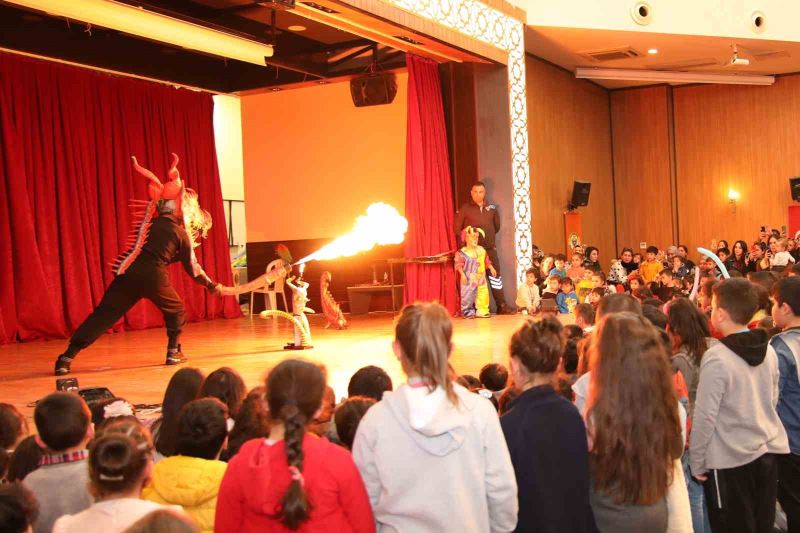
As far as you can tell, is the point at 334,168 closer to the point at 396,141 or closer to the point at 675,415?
the point at 396,141

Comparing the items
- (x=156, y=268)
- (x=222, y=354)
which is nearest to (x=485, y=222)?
(x=222, y=354)

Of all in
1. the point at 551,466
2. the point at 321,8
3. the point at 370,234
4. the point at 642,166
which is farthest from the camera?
the point at 642,166

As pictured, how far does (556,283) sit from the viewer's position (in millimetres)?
9844

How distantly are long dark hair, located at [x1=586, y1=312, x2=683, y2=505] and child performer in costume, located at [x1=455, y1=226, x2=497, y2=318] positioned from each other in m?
8.68

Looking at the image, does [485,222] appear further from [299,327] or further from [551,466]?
[551,466]

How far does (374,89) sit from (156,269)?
225 inches

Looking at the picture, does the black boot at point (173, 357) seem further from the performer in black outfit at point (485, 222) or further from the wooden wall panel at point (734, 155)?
the wooden wall panel at point (734, 155)

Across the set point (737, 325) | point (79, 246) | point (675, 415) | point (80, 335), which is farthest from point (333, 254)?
point (675, 415)

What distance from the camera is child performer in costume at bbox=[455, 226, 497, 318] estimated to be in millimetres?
11156

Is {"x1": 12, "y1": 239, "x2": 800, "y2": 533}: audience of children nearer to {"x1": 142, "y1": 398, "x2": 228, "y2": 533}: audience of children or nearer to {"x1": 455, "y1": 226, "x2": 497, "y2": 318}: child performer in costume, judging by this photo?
{"x1": 142, "y1": 398, "x2": 228, "y2": 533}: audience of children

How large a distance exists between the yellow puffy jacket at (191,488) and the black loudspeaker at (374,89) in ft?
33.7

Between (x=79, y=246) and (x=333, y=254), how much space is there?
4629mm

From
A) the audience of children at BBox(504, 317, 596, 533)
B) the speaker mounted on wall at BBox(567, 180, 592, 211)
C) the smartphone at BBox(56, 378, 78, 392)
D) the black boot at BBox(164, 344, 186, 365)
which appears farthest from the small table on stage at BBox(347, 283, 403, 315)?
the audience of children at BBox(504, 317, 596, 533)

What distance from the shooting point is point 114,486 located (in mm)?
2027
